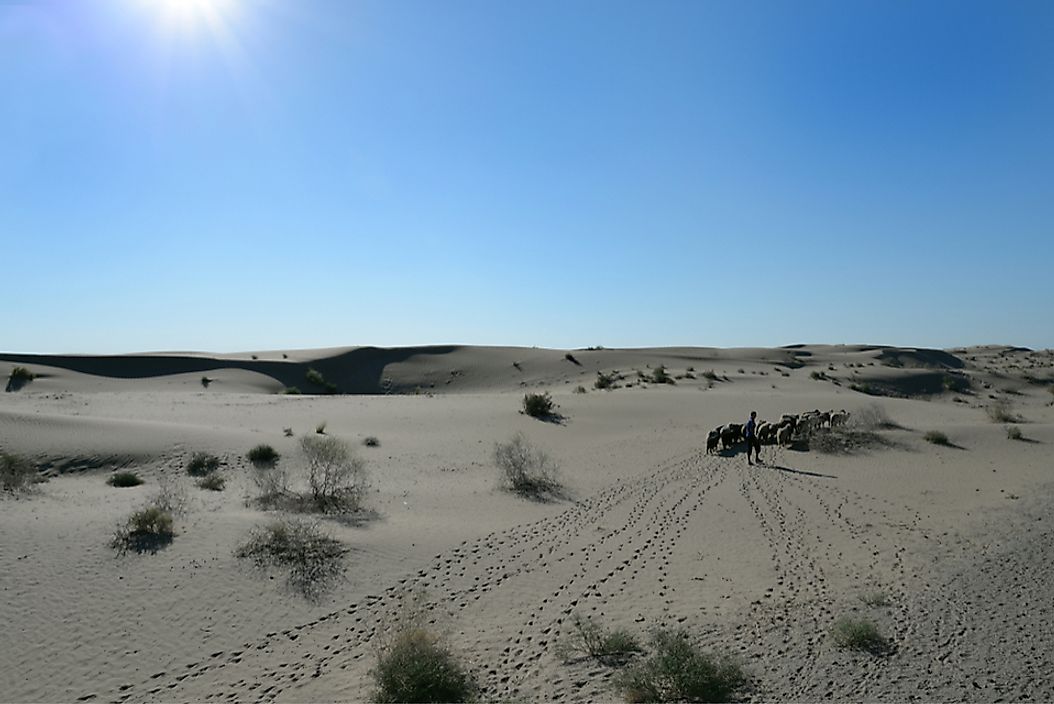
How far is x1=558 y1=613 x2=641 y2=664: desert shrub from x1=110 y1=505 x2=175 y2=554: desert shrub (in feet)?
24.9

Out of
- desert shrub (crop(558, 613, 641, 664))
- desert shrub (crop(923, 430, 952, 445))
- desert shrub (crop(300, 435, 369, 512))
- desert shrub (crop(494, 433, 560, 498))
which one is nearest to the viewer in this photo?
desert shrub (crop(558, 613, 641, 664))

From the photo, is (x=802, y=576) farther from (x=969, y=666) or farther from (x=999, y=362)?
(x=999, y=362)

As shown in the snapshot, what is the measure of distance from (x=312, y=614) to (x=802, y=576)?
23.8ft

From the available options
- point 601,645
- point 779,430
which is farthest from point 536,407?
point 601,645

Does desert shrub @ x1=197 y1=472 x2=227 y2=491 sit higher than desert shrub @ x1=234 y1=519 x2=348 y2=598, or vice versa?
desert shrub @ x1=197 y1=472 x2=227 y2=491

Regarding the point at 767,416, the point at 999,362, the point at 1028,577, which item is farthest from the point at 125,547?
the point at 999,362

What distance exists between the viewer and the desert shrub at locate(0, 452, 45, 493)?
1464 cm

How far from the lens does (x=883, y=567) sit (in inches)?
409

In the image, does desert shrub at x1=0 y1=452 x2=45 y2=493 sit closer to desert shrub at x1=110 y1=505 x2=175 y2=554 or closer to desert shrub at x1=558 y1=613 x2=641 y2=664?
desert shrub at x1=110 y1=505 x2=175 y2=554

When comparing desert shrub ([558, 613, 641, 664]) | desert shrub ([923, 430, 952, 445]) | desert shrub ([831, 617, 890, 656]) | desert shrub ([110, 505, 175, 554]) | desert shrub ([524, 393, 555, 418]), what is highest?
desert shrub ([524, 393, 555, 418])

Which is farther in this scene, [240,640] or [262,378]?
[262,378]

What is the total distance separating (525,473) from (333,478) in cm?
509

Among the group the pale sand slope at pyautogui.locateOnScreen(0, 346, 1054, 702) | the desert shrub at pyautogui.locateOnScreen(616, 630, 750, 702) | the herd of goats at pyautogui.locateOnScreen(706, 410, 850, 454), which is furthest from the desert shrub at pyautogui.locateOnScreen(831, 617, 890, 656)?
the herd of goats at pyautogui.locateOnScreen(706, 410, 850, 454)

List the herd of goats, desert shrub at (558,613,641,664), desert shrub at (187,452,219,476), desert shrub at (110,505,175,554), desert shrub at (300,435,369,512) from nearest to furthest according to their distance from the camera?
desert shrub at (558,613,641,664), desert shrub at (110,505,175,554), desert shrub at (300,435,369,512), desert shrub at (187,452,219,476), the herd of goats
